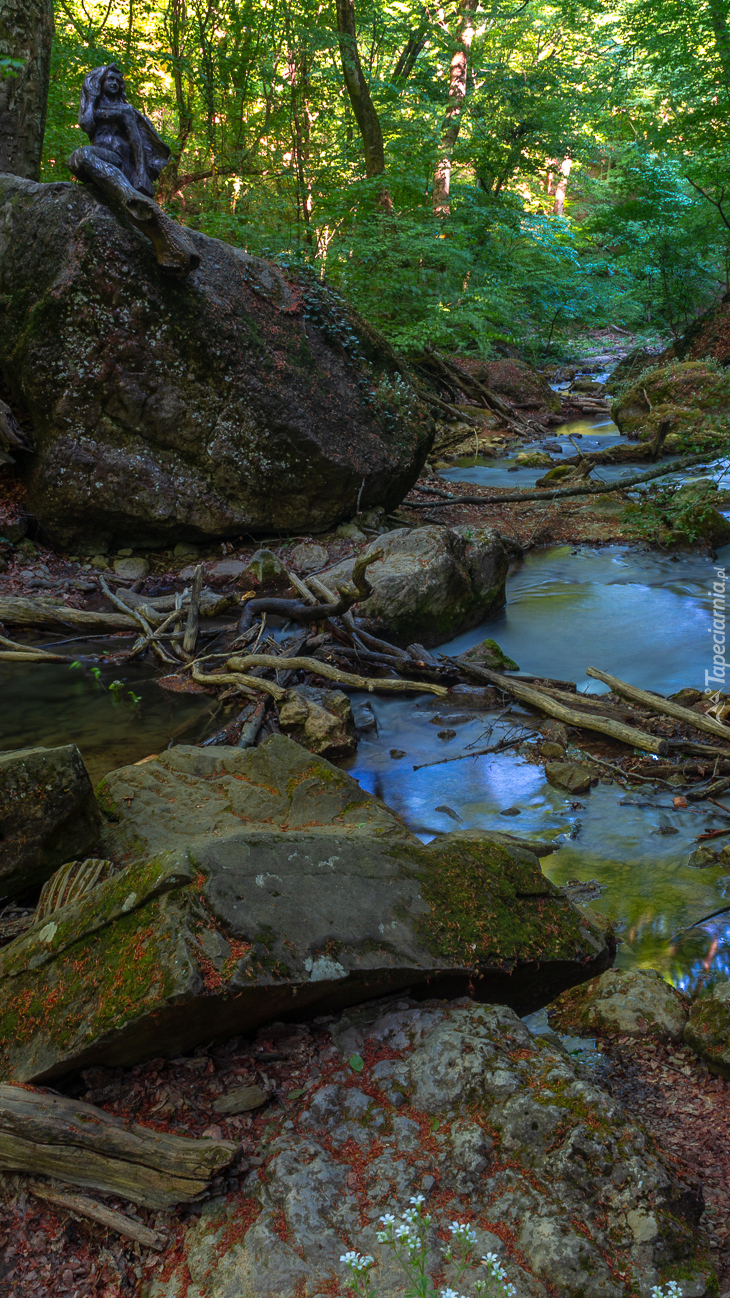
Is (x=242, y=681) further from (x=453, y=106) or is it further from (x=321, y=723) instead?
(x=453, y=106)

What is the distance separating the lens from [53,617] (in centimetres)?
830

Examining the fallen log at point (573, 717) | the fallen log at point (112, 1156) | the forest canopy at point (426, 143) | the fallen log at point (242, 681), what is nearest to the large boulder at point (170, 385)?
the forest canopy at point (426, 143)

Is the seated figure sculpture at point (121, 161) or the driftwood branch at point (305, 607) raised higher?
the seated figure sculpture at point (121, 161)

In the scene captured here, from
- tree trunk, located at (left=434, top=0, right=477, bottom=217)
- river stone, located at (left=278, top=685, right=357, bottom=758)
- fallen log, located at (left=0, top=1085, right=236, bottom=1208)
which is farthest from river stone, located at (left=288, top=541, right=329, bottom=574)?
tree trunk, located at (left=434, top=0, right=477, bottom=217)

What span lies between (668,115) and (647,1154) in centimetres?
2454

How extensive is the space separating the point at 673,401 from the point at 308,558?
10228mm

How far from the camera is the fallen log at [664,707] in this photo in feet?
18.9

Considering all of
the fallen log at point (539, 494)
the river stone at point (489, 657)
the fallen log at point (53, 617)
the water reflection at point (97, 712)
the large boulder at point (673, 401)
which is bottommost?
the water reflection at point (97, 712)

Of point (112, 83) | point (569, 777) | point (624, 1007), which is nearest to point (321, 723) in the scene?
point (569, 777)

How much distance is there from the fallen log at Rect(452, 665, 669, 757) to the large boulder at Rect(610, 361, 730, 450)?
803 cm

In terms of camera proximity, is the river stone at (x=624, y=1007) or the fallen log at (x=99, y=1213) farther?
the river stone at (x=624, y=1007)

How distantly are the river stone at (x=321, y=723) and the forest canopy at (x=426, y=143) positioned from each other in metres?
9.16

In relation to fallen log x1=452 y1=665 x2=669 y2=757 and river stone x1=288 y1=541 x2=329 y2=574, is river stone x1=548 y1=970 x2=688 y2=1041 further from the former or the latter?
river stone x1=288 y1=541 x2=329 y2=574

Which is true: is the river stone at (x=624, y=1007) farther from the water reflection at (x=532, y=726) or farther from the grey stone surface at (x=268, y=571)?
the grey stone surface at (x=268, y=571)
